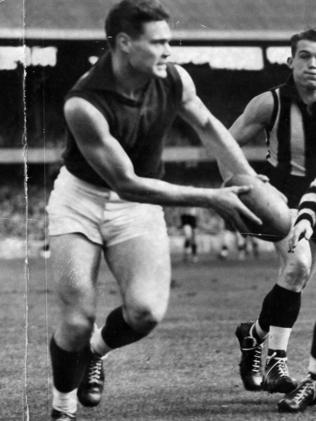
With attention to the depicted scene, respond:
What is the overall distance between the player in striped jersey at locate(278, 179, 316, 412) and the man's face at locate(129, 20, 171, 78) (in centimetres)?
108

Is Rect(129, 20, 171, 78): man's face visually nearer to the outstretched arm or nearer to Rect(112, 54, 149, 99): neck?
Rect(112, 54, 149, 99): neck

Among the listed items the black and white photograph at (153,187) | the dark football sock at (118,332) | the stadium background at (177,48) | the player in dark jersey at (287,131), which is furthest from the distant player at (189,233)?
the dark football sock at (118,332)

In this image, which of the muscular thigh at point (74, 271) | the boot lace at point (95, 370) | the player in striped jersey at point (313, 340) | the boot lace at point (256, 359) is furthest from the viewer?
the boot lace at point (256, 359)

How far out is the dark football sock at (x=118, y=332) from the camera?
454 cm

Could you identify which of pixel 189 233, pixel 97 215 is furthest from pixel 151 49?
pixel 189 233

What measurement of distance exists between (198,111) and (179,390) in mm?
1464

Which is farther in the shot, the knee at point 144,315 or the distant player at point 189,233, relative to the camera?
the distant player at point 189,233

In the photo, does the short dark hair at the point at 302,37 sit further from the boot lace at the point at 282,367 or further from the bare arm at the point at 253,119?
the boot lace at the point at 282,367

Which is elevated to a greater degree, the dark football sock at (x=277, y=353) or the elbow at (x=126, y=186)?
the elbow at (x=126, y=186)

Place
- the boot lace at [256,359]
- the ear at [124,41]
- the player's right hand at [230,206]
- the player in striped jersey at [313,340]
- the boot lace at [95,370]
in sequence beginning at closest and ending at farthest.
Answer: the player's right hand at [230,206] < the ear at [124,41] < the player in striped jersey at [313,340] < the boot lace at [95,370] < the boot lace at [256,359]

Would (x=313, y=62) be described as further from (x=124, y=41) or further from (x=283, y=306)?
(x=124, y=41)

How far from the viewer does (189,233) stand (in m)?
20.9

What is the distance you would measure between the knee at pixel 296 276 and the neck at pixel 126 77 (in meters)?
1.26

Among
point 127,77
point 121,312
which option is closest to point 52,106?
point 127,77
